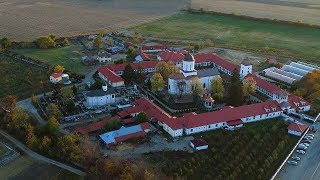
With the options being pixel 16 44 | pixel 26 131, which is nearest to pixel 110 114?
pixel 26 131

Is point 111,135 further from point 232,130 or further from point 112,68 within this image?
point 112,68

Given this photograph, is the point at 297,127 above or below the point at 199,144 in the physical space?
above

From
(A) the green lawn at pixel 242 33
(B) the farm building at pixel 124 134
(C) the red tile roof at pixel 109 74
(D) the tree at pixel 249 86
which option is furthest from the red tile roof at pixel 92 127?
(A) the green lawn at pixel 242 33

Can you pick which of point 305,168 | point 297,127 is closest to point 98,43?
point 297,127

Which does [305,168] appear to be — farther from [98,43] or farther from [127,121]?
[98,43]

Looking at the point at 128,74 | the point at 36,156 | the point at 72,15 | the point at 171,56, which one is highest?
the point at 72,15

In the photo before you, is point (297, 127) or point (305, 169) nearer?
point (305, 169)

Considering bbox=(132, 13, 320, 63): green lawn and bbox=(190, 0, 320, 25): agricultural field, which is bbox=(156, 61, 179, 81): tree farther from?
bbox=(190, 0, 320, 25): agricultural field
